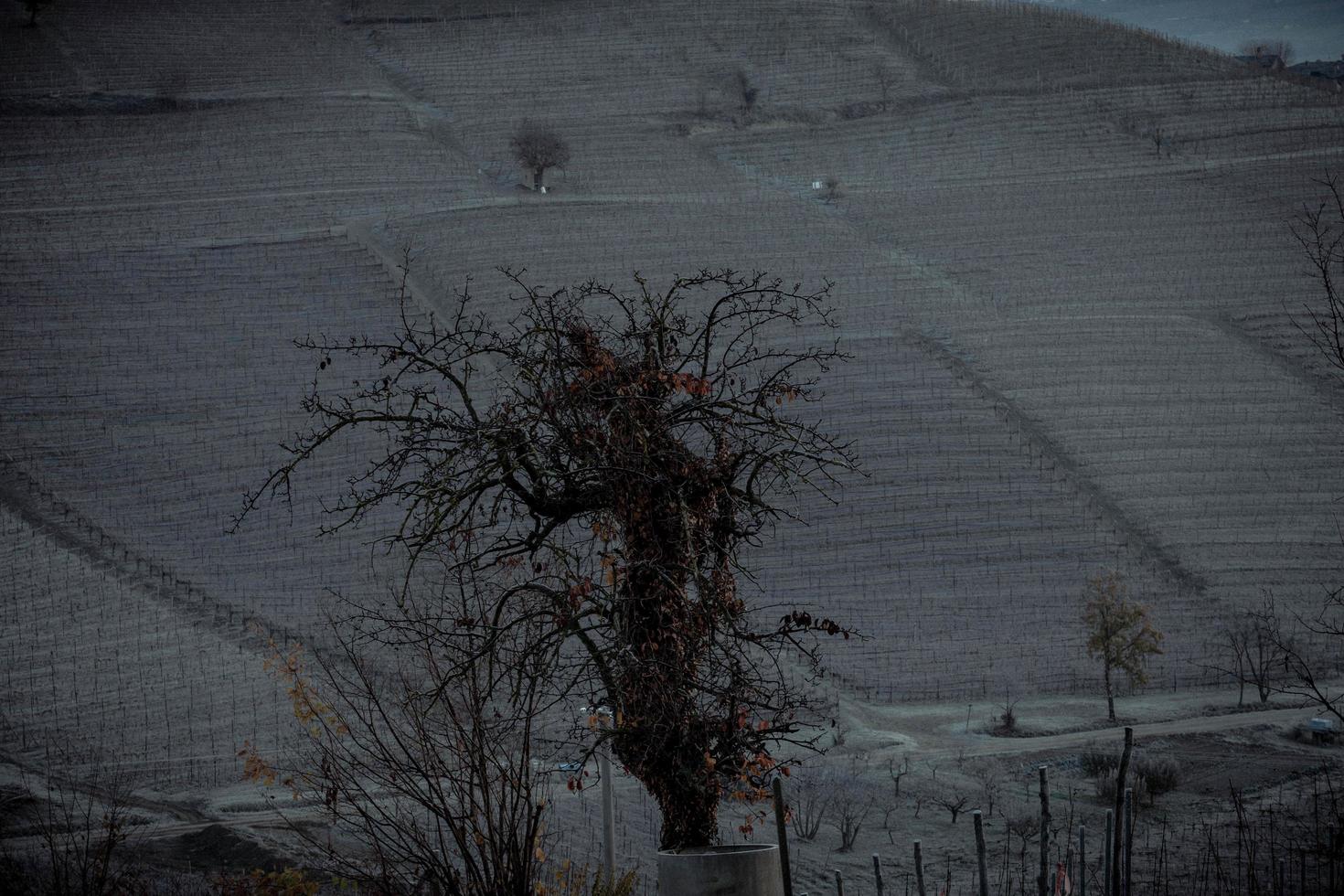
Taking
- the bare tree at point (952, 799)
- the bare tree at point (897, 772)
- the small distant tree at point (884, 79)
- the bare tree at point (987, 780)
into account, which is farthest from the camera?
the small distant tree at point (884, 79)

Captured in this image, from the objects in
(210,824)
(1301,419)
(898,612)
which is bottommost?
(210,824)

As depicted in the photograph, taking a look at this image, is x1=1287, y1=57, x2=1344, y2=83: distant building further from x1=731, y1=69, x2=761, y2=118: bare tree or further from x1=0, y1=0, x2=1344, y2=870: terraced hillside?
x1=731, y1=69, x2=761, y2=118: bare tree

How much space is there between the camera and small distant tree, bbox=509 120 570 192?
67312mm

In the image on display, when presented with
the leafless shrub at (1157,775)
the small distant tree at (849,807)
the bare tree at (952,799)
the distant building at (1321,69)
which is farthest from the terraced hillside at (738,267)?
the distant building at (1321,69)

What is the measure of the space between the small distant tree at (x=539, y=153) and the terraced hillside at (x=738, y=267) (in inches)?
113

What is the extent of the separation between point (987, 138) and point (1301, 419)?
1461 inches

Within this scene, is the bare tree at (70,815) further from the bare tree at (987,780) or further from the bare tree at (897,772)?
the bare tree at (987,780)

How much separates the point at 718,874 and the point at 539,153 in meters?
64.0

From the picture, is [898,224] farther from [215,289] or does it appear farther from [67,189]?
[67,189]

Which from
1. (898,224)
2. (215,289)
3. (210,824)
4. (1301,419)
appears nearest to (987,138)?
(898,224)

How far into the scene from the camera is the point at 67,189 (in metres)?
61.6

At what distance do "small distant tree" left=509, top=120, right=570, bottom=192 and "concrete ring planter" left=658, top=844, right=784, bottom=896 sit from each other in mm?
61467

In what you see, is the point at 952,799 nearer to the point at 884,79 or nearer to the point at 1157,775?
the point at 1157,775

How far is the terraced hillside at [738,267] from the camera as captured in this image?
31188 millimetres
